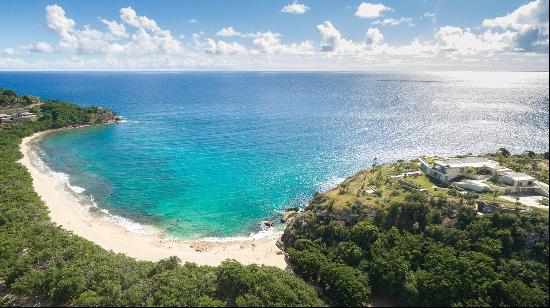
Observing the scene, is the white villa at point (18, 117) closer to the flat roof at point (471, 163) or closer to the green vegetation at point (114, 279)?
the green vegetation at point (114, 279)

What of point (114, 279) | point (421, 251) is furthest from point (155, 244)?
point (421, 251)

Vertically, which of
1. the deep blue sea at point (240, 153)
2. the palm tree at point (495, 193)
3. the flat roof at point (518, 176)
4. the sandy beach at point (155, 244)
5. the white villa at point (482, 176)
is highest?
the flat roof at point (518, 176)

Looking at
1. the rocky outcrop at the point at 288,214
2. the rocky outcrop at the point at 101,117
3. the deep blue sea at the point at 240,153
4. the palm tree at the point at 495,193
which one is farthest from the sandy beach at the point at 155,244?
the rocky outcrop at the point at 101,117

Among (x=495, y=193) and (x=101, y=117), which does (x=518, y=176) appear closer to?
(x=495, y=193)

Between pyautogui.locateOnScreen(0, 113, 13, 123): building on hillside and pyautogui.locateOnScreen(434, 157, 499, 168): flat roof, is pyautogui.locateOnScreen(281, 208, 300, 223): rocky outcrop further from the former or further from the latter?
pyautogui.locateOnScreen(0, 113, 13, 123): building on hillside

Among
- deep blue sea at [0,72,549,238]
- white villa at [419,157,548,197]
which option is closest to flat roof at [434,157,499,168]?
white villa at [419,157,548,197]

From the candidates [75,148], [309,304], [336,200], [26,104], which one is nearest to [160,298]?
[309,304]
